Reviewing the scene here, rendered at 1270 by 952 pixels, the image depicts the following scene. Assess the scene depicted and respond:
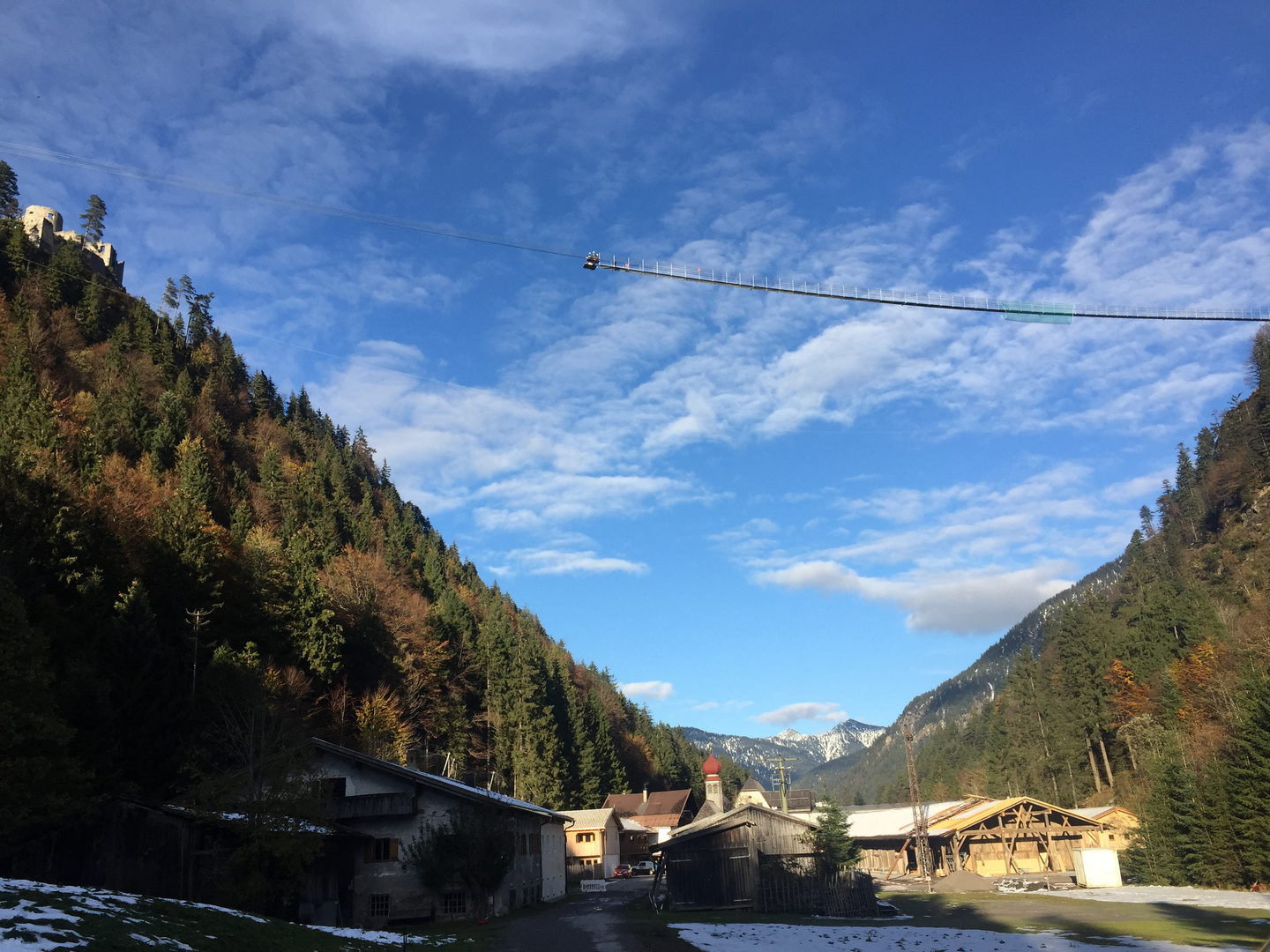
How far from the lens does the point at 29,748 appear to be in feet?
87.6

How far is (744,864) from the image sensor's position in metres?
42.3

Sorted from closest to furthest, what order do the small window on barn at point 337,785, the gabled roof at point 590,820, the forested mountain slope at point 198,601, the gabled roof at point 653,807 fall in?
the forested mountain slope at point 198,601 < the small window on barn at point 337,785 < the gabled roof at point 590,820 < the gabled roof at point 653,807

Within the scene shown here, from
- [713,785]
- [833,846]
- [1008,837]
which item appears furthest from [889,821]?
[713,785]

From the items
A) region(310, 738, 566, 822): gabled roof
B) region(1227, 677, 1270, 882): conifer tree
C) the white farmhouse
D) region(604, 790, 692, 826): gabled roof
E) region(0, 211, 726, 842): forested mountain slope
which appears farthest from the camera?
region(604, 790, 692, 826): gabled roof

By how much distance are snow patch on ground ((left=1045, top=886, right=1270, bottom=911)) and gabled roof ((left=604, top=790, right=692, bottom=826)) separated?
58.1 metres

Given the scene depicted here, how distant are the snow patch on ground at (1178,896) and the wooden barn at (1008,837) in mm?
12150

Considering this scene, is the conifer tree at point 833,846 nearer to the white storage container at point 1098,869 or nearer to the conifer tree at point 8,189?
the white storage container at point 1098,869

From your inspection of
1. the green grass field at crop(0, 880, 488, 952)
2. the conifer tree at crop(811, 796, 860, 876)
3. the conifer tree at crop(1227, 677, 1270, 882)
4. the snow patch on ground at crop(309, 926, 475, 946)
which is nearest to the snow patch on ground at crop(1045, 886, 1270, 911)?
the conifer tree at crop(1227, 677, 1270, 882)

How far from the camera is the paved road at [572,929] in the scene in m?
25.5

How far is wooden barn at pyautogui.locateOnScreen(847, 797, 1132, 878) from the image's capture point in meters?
60.9

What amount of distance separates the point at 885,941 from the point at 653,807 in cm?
7904

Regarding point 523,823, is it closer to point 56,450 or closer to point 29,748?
point 29,748

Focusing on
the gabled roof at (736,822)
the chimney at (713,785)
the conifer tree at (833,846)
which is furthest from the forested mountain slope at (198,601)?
the conifer tree at (833,846)

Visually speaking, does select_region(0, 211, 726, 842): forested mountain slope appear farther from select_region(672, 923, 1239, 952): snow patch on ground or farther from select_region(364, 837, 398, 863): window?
select_region(672, 923, 1239, 952): snow patch on ground
